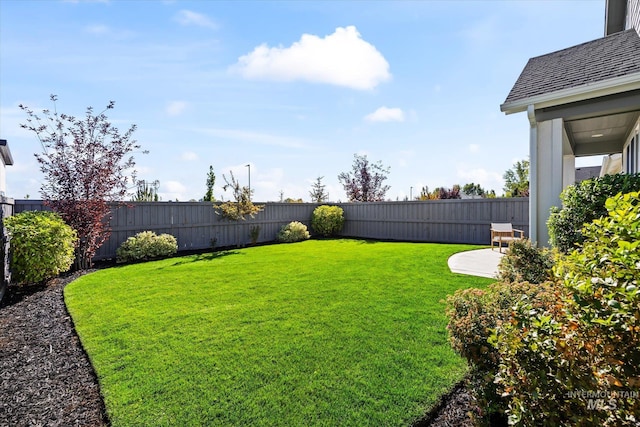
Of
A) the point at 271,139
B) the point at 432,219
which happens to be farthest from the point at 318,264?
the point at 271,139

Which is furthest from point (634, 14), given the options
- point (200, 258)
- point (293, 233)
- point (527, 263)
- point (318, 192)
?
point (318, 192)

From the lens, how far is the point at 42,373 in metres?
3.17

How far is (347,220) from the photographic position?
50.4 ft

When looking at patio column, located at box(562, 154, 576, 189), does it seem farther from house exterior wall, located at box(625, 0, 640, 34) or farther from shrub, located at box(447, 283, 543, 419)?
shrub, located at box(447, 283, 543, 419)

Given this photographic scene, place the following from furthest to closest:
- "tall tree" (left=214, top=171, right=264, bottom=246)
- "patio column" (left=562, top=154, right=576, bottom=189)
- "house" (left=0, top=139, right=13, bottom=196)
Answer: "tall tree" (left=214, top=171, right=264, bottom=246) < "patio column" (left=562, top=154, right=576, bottom=189) < "house" (left=0, top=139, right=13, bottom=196)

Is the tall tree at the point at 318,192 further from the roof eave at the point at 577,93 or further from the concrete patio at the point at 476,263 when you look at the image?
the roof eave at the point at 577,93

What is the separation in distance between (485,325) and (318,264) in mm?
5470

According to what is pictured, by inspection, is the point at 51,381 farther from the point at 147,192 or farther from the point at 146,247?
the point at 147,192

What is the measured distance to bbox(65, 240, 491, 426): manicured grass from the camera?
2.46 metres

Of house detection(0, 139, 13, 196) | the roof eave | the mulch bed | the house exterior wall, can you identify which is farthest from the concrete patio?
house detection(0, 139, 13, 196)

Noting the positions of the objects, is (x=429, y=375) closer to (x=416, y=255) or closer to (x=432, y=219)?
(x=416, y=255)

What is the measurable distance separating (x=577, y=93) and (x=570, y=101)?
0.22m

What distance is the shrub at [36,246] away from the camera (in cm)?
588

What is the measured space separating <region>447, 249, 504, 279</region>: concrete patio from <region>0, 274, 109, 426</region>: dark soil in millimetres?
5947
